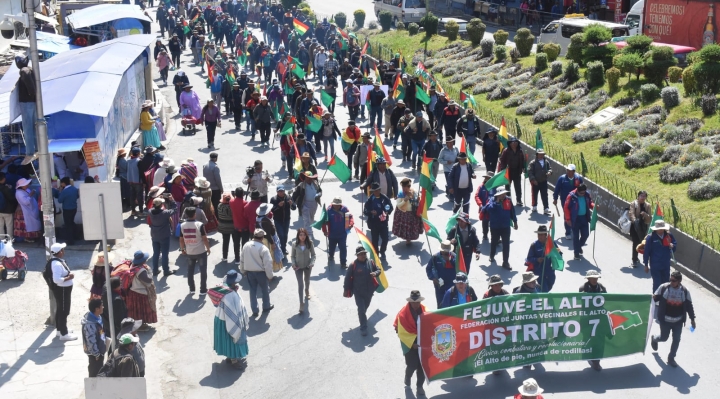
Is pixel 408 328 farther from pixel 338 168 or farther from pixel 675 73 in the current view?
pixel 675 73

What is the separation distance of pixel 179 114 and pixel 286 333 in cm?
1777

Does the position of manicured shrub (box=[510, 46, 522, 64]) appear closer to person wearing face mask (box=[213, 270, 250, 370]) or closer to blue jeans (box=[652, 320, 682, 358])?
blue jeans (box=[652, 320, 682, 358])

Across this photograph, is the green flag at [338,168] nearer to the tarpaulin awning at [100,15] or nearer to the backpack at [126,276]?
the backpack at [126,276]

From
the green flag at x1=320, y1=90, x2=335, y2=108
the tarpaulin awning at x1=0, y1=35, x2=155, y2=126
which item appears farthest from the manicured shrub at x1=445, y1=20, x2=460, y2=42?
the tarpaulin awning at x1=0, y1=35, x2=155, y2=126

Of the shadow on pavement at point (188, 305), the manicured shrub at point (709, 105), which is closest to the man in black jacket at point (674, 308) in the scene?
the shadow on pavement at point (188, 305)

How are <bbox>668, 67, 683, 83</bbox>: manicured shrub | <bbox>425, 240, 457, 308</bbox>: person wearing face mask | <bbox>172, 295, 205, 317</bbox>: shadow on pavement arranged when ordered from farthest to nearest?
<bbox>668, 67, 683, 83</bbox>: manicured shrub, <bbox>172, 295, 205, 317</bbox>: shadow on pavement, <bbox>425, 240, 457, 308</bbox>: person wearing face mask

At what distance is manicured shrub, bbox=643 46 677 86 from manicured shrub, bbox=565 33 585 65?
3.61 meters

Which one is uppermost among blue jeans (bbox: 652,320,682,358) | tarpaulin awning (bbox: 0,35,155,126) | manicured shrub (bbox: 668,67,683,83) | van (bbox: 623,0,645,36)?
tarpaulin awning (bbox: 0,35,155,126)

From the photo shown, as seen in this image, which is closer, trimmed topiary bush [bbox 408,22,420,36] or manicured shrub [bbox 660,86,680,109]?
manicured shrub [bbox 660,86,680,109]

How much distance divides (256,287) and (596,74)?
16.2 meters

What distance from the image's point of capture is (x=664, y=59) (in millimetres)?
26281

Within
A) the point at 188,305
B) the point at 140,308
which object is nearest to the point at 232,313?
the point at 140,308

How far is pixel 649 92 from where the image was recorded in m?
25.2

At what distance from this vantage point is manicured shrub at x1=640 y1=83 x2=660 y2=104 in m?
25.2
